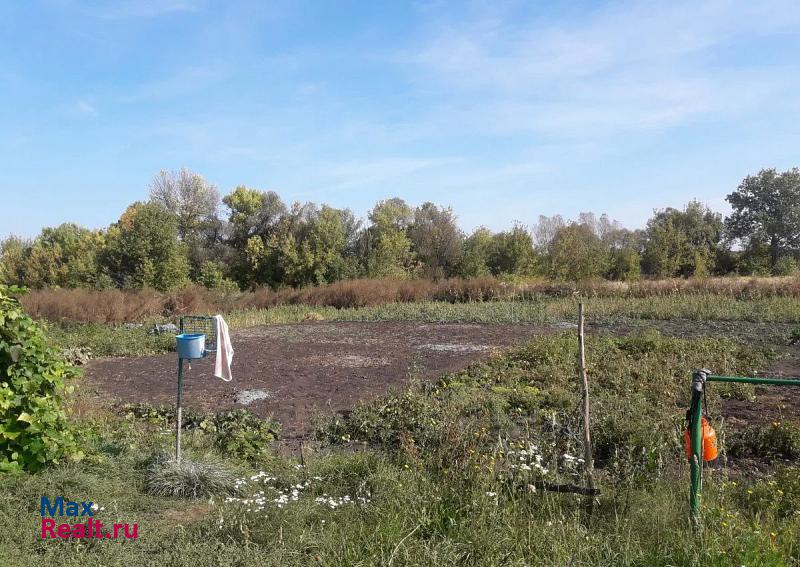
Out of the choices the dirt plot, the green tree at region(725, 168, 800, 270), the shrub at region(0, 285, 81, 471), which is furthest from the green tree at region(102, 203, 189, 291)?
the green tree at region(725, 168, 800, 270)

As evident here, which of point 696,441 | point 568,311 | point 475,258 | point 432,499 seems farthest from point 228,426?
point 475,258

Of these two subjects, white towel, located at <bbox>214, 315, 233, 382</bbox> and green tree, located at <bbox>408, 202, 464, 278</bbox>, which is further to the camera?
green tree, located at <bbox>408, 202, 464, 278</bbox>

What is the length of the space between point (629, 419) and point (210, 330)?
4394 mm

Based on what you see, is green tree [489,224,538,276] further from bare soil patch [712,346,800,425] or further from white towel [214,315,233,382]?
white towel [214,315,233,382]

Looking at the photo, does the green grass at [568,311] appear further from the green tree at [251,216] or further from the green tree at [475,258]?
the green tree at [251,216]

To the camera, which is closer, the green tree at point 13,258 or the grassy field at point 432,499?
the grassy field at point 432,499

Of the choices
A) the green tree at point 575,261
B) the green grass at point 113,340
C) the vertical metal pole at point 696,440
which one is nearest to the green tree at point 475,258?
the green tree at point 575,261

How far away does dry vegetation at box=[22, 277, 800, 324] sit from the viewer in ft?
60.7

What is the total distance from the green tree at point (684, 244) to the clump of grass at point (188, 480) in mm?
24779

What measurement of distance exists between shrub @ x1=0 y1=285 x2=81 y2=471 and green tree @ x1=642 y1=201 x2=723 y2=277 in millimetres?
25473

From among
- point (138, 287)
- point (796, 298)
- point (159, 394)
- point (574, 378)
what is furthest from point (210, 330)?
point (138, 287)

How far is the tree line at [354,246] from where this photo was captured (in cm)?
2566

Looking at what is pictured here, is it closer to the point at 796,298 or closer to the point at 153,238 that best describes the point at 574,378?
the point at 796,298

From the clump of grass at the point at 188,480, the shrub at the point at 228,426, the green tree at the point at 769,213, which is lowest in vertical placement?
the shrub at the point at 228,426
